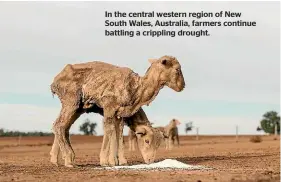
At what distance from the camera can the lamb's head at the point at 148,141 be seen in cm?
2008

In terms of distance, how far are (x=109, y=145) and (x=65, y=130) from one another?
1765 mm

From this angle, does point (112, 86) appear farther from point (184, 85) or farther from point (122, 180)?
point (122, 180)

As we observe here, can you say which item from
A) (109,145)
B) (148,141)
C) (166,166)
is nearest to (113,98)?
(109,145)

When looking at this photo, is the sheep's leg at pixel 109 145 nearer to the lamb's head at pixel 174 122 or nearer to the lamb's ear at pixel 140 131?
the lamb's ear at pixel 140 131

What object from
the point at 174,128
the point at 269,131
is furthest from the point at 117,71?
the point at 269,131

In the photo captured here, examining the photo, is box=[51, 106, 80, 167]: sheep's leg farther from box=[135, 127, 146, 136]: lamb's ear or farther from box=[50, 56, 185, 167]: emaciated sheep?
box=[135, 127, 146, 136]: lamb's ear

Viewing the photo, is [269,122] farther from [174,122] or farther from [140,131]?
[140,131]

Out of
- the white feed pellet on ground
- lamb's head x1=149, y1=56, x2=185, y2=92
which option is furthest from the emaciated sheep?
the white feed pellet on ground

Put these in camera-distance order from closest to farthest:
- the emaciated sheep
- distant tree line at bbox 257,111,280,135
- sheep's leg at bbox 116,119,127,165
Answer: the emaciated sheep
sheep's leg at bbox 116,119,127,165
distant tree line at bbox 257,111,280,135

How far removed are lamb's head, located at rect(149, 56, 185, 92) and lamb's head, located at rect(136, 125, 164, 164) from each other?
166 centimetres

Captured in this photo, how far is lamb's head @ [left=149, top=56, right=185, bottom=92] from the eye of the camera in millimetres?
20047

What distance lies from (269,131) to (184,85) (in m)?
93.8

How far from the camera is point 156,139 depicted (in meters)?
20.2

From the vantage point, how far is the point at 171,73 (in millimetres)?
20047
